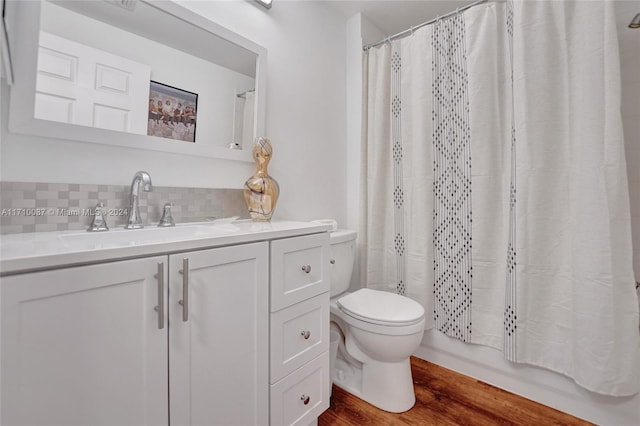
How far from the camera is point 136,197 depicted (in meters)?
1.10

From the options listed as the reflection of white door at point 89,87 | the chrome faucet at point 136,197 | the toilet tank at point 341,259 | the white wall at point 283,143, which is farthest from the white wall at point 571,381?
the reflection of white door at point 89,87

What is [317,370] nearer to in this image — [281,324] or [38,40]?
[281,324]

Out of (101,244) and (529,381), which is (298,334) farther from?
(529,381)

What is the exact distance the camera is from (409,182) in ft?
6.15

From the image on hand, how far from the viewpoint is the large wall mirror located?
0.93 metres

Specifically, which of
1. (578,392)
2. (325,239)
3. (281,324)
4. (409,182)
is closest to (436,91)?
(409,182)

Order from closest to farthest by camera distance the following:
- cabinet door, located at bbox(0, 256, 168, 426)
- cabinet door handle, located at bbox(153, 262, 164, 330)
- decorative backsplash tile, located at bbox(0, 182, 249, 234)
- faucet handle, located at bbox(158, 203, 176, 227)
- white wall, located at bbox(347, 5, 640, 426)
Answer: cabinet door, located at bbox(0, 256, 168, 426) < cabinet door handle, located at bbox(153, 262, 164, 330) < decorative backsplash tile, located at bbox(0, 182, 249, 234) < faucet handle, located at bbox(158, 203, 176, 227) < white wall, located at bbox(347, 5, 640, 426)

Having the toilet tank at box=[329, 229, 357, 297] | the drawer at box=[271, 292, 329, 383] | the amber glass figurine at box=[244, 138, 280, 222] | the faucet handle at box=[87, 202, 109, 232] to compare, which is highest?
the amber glass figurine at box=[244, 138, 280, 222]

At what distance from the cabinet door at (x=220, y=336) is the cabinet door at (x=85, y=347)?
4cm

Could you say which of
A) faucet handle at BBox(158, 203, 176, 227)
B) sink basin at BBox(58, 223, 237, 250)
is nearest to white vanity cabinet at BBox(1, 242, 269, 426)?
sink basin at BBox(58, 223, 237, 250)

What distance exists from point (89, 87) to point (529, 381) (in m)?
2.35

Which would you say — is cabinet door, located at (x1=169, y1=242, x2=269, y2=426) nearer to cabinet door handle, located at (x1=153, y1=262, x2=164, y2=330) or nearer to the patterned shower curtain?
cabinet door handle, located at (x1=153, y1=262, x2=164, y2=330)

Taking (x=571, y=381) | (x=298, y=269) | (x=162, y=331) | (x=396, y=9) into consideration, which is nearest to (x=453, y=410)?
(x=571, y=381)

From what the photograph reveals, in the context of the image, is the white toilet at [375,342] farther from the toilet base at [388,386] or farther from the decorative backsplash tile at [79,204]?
the decorative backsplash tile at [79,204]
